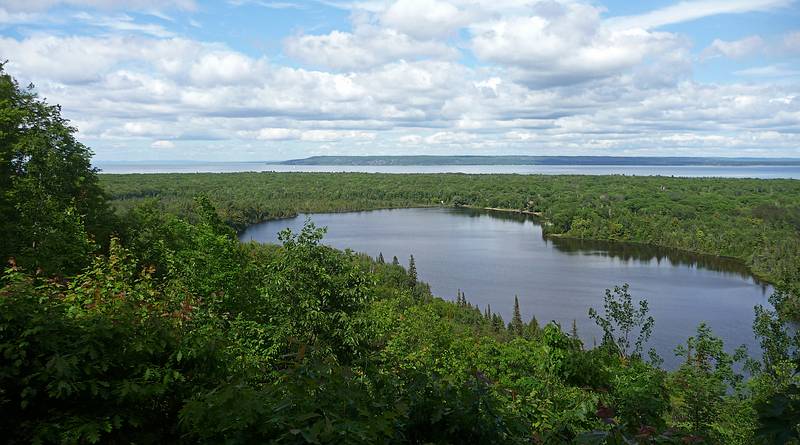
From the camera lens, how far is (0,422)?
4.29m

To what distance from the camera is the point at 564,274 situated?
68375 mm

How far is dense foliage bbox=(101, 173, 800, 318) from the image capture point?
305 ft

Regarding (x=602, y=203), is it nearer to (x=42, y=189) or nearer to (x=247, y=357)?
(x=42, y=189)

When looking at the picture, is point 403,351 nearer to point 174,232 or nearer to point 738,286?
point 174,232

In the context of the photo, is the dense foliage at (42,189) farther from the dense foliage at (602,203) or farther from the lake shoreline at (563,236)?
the dense foliage at (602,203)

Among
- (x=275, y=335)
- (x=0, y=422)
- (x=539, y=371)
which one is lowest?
(x=539, y=371)

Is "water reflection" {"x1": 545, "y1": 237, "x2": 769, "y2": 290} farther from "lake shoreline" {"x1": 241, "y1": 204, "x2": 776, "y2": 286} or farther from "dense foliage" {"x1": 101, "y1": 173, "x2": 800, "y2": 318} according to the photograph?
"dense foliage" {"x1": 101, "y1": 173, "x2": 800, "y2": 318}

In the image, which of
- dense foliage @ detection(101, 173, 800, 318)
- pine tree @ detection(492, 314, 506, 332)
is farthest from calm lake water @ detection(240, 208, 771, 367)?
dense foliage @ detection(101, 173, 800, 318)

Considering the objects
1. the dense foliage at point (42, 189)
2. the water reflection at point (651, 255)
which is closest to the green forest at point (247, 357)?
the dense foliage at point (42, 189)

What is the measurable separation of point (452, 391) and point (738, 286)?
73130 mm

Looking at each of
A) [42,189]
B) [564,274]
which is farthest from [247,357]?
[564,274]

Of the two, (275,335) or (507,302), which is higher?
(275,335)

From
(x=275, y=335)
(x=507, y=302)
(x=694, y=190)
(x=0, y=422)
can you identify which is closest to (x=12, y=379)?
(x=0, y=422)

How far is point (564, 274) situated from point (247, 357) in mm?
64491
